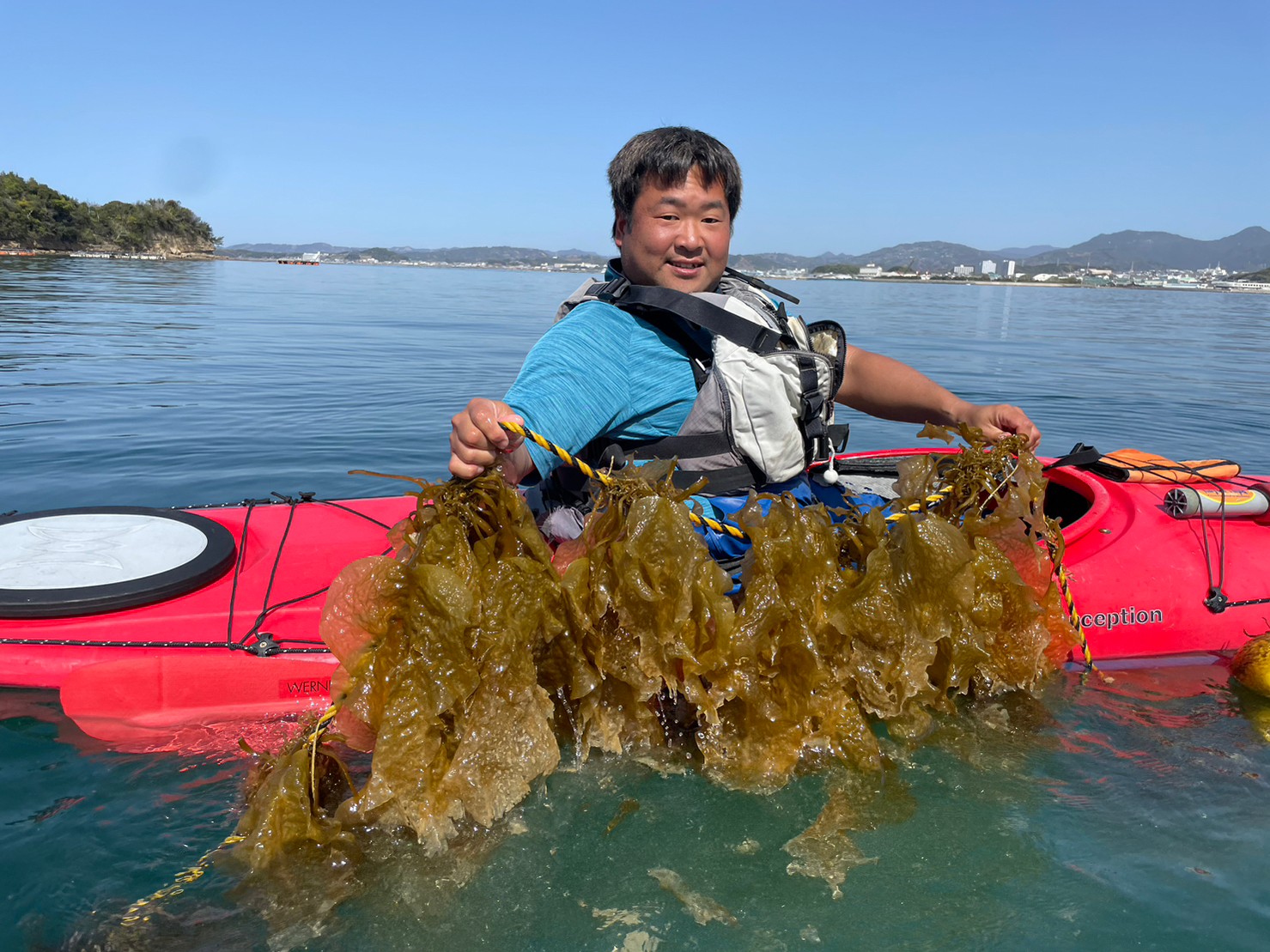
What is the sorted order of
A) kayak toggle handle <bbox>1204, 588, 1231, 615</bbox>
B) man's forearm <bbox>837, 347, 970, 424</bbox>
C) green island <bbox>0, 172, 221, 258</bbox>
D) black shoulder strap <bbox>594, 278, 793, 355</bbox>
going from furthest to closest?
1. green island <bbox>0, 172, 221, 258</bbox>
2. kayak toggle handle <bbox>1204, 588, 1231, 615</bbox>
3. man's forearm <bbox>837, 347, 970, 424</bbox>
4. black shoulder strap <bbox>594, 278, 793, 355</bbox>

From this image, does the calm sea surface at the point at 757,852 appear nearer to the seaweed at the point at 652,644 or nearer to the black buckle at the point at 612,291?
the seaweed at the point at 652,644

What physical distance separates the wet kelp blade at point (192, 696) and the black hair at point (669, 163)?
197 centimetres

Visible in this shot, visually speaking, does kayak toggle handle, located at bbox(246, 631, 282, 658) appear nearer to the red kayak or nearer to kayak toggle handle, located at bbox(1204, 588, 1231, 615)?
the red kayak

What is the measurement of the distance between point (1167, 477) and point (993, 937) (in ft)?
9.52

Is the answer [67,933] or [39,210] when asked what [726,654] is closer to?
[67,933]

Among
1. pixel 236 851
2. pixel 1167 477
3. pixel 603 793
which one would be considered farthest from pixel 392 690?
pixel 1167 477

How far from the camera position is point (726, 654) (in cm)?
241

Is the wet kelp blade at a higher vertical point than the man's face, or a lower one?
lower

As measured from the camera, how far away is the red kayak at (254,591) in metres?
2.87

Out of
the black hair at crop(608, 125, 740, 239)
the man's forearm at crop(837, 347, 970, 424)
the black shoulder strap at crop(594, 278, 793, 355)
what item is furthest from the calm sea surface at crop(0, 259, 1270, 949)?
the black hair at crop(608, 125, 740, 239)

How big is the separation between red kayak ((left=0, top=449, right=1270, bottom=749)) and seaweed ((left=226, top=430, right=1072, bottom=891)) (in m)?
0.55

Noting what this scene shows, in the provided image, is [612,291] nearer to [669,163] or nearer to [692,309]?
[692,309]

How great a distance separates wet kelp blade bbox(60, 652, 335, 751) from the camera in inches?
109

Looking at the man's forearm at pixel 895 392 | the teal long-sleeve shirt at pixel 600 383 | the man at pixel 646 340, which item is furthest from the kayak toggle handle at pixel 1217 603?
the teal long-sleeve shirt at pixel 600 383
